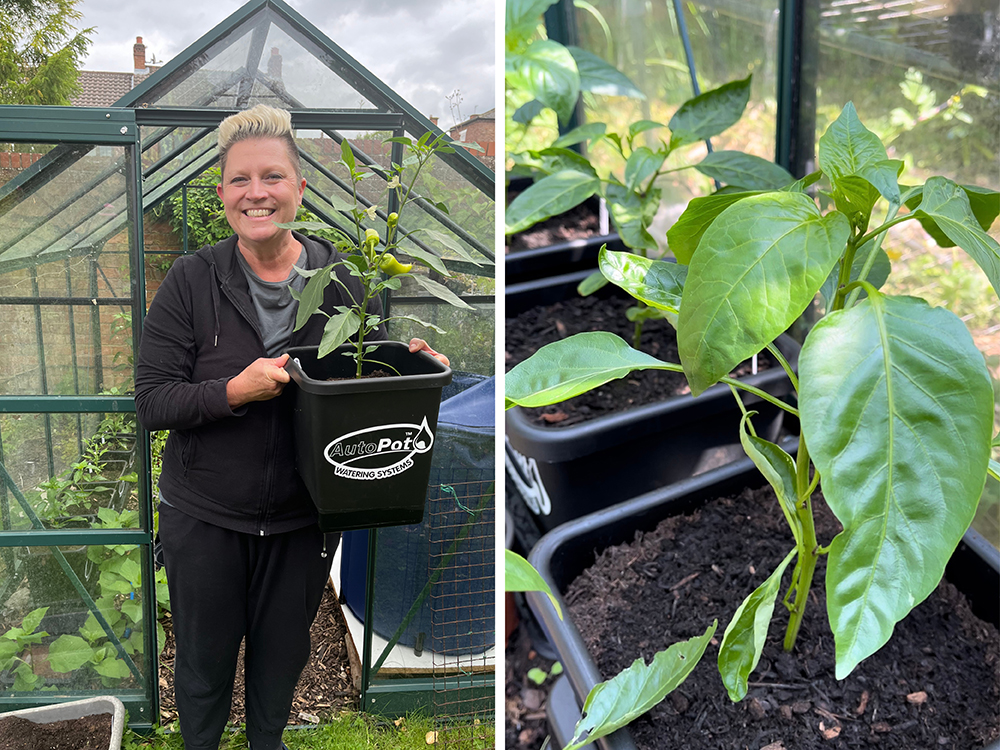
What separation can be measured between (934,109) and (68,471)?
1274 mm

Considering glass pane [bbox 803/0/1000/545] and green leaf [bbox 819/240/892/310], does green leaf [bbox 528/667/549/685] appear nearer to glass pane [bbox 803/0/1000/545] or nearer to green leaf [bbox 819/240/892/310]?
glass pane [bbox 803/0/1000/545]

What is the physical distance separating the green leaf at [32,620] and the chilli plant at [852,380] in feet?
2.75

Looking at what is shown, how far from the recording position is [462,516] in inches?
42.4

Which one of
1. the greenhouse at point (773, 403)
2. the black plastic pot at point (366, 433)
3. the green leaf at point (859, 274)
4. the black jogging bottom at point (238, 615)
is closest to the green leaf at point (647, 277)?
the greenhouse at point (773, 403)

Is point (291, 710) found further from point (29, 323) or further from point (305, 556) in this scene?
point (29, 323)

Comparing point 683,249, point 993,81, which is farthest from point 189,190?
point 993,81

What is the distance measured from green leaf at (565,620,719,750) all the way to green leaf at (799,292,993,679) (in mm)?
→ 253

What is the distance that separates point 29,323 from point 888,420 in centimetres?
101

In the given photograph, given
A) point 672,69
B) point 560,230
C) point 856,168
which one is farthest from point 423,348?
point 672,69

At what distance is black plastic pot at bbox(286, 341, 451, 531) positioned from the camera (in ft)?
2.71

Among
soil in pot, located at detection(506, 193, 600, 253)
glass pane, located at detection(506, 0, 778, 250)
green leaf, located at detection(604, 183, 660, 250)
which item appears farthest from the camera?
soil in pot, located at detection(506, 193, 600, 253)

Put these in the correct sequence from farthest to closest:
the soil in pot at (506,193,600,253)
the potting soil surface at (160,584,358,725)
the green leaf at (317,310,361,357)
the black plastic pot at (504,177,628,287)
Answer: the soil in pot at (506,193,600,253), the black plastic pot at (504,177,628,287), the potting soil surface at (160,584,358,725), the green leaf at (317,310,361,357)

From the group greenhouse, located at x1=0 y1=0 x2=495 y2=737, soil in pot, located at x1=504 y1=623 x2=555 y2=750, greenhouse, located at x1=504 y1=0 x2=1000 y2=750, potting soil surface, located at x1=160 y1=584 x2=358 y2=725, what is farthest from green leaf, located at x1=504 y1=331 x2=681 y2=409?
soil in pot, located at x1=504 y1=623 x2=555 y2=750

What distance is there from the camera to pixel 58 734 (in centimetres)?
109
